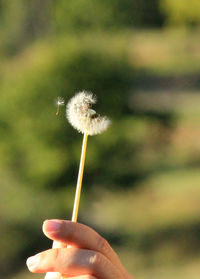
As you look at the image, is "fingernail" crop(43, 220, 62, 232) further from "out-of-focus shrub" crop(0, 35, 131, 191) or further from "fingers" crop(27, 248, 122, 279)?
"out-of-focus shrub" crop(0, 35, 131, 191)

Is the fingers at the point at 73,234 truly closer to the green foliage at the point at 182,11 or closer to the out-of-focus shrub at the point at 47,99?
the out-of-focus shrub at the point at 47,99

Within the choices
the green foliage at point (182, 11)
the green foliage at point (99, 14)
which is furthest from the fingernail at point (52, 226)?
the green foliage at point (182, 11)

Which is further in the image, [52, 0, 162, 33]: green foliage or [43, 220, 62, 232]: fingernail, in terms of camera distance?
[52, 0, 162, 33]: green foliage

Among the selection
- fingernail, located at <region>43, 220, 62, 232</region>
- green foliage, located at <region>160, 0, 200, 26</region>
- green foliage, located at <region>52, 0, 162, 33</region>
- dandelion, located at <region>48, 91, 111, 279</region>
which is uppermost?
green foliage, located at <region>160, 0, 200, 26</region>

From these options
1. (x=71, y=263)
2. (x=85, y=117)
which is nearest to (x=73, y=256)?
(x=71, y=263)

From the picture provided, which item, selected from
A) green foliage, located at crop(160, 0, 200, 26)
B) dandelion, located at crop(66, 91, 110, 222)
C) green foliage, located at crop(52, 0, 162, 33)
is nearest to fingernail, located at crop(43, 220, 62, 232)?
dandelion, located at crop(66, 91, 110, 222)
